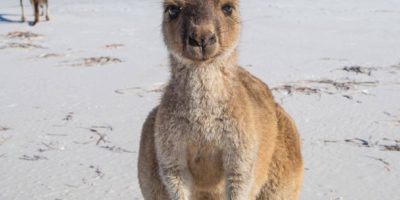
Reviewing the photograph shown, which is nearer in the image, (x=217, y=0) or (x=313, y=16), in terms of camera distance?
(x=217, y=0)

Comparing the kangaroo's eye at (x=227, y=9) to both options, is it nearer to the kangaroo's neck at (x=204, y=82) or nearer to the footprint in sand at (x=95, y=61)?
the kangaroo's neck at (x=204, y=82)

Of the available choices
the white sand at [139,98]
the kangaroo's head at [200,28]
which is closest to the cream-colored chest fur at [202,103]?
the kangaroo's head at [200,28]

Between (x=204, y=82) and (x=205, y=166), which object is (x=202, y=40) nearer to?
(x=204, y=82)

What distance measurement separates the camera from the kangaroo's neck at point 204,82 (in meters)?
3.14

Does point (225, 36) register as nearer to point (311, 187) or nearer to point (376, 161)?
point (311, 187)

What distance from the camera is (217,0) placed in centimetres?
328

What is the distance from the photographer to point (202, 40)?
291cm

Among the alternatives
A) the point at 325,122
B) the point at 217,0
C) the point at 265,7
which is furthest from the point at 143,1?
the point at 217,0

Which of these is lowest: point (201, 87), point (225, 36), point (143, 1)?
point (143, 1)

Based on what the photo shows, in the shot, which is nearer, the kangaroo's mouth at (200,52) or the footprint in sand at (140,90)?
the kangaroo's mouth at (200,52)

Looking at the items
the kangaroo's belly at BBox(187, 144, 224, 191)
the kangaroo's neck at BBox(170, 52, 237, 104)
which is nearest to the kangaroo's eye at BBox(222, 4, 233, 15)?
the kangaroo's neck at BBox(170, 52, 237, 104)

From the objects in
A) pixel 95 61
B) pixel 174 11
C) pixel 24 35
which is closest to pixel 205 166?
pixel 174 11

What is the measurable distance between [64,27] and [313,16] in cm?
526

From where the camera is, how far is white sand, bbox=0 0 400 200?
459 centimetres
